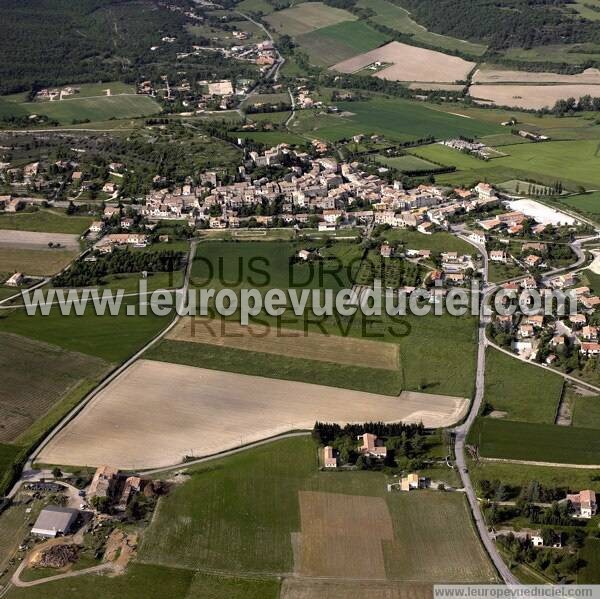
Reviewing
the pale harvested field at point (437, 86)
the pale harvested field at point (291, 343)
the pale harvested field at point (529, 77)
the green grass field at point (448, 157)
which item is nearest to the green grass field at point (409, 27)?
the pale harvested field at point (529, 77)

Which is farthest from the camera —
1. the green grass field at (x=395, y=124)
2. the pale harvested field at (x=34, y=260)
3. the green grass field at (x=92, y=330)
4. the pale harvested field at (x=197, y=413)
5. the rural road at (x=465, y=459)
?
the green grass field at (x=395, y=124)

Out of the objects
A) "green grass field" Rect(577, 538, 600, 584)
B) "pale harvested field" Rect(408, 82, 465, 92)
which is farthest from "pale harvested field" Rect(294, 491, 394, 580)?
"pale harvested field" Rect(408, 82, 465, 92)

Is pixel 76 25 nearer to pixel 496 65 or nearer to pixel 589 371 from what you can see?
pixel 496 65

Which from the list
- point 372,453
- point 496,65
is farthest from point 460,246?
point 496,65

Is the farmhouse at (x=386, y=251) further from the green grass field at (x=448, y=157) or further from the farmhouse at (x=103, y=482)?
the farmhouse at (x=103, y=482)

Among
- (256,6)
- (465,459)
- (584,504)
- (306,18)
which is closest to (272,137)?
(465,459)

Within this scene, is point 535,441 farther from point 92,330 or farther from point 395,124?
point 395,124

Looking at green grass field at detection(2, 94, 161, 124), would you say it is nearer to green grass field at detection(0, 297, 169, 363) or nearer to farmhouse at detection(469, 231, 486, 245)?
farmhouse at detection(469, 231, 486, 245)
